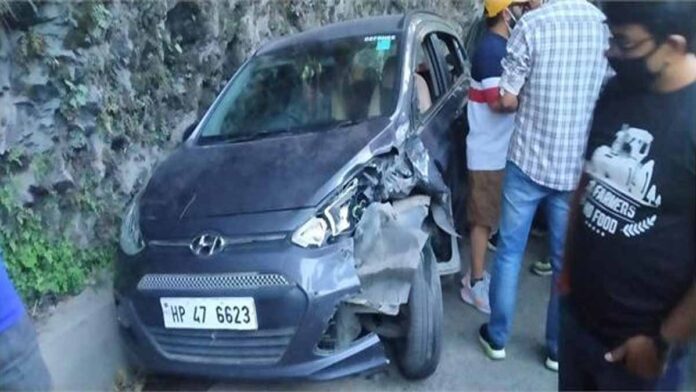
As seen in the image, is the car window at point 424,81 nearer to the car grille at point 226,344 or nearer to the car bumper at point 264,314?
the car bumper at point 264,314

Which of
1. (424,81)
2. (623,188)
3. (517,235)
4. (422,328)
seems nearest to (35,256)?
(422,328)

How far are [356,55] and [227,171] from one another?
1.17 meters

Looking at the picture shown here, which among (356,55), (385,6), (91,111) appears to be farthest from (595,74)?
(385,6)

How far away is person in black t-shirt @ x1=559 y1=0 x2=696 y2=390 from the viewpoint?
1880 mm

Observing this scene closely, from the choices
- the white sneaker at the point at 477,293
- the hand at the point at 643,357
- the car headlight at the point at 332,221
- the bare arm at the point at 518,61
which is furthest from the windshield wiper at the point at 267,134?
the hand at the point at 643,357

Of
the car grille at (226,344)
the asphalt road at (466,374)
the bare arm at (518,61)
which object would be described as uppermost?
the bare arm at (518,61)

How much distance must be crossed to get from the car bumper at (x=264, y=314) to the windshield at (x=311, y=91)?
38.9 inches

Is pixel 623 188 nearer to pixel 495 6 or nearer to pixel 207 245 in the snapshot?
pixel 207 245

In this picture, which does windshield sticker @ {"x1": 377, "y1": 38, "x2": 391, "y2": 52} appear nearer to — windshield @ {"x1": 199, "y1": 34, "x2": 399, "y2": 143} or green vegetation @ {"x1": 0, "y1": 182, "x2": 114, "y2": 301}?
windshield @ {"x1": 199, "y1": 34, "x2": 399, "y2": 143}

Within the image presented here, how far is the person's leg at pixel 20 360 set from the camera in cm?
205

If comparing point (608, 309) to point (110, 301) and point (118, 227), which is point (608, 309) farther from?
point (118, 227)

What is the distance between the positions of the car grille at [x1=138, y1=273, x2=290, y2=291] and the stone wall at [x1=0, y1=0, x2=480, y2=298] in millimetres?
667

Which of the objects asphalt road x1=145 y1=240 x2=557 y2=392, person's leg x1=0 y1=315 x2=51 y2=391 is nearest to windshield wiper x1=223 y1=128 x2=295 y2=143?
asphalt road x1=145 y1=240 x2=557 y2=392

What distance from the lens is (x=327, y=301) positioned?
3.11 meters
